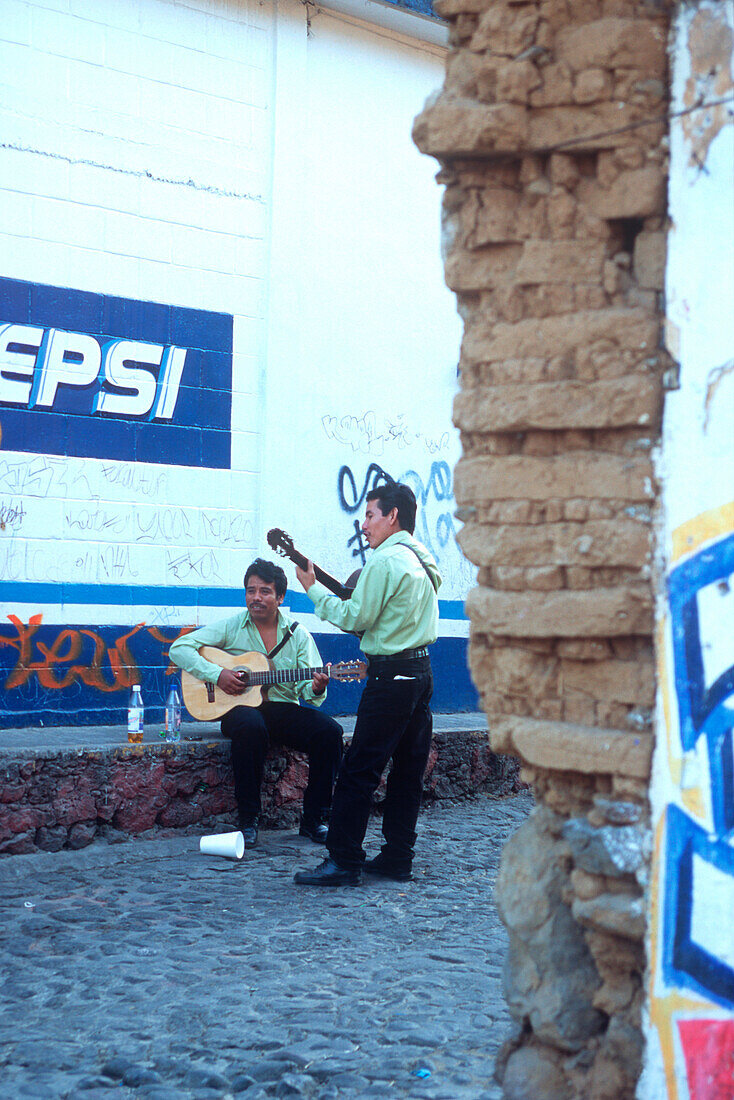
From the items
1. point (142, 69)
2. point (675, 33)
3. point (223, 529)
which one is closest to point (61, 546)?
point (223, 529)

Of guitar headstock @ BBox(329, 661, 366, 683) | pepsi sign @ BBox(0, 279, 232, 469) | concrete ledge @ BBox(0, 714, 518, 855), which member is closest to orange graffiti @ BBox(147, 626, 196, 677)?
concrete ledge @ BBox(0, 714, 518, 855)

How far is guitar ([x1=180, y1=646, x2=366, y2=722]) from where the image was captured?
657 cm

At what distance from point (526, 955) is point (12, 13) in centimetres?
641

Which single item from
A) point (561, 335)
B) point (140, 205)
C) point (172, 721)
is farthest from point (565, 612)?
point (140, 205)

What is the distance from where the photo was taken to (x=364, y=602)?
555cm

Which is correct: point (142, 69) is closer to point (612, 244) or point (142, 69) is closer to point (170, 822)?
point (170, 822)

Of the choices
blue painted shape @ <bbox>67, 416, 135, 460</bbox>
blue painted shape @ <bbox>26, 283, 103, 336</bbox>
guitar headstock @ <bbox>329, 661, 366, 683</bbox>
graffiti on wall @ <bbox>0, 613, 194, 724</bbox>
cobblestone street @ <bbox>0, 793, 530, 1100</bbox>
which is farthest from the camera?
blue painted shape @ <bbox>67, 416, 135, 460</bbox>

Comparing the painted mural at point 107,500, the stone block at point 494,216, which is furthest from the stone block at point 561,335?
the painted mural at point 107,500

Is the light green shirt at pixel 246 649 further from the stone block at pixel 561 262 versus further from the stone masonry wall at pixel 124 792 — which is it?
the stone block at pixel 561 262

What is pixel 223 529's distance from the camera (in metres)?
7.96

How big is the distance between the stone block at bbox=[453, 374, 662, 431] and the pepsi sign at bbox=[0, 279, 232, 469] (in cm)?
473

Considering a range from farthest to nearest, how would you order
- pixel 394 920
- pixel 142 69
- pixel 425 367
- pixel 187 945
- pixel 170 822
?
pixel 425 367, pixel 142 69, pixel 170 822, pixel 394 920, pixel 187 945

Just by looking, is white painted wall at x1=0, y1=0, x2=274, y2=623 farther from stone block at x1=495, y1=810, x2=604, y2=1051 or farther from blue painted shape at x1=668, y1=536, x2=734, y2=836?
blue painted shape at x1=668, y1=536, x2=734, y2=836

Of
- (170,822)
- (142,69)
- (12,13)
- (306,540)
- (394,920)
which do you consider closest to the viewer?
(394,920)
